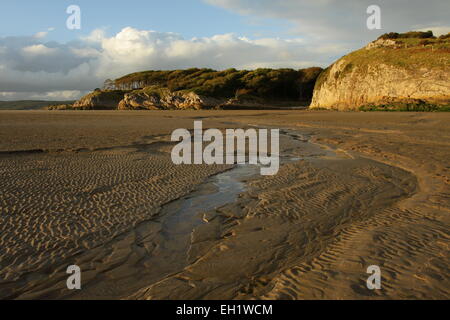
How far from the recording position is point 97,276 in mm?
3234

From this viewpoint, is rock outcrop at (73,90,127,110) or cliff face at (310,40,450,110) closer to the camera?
cliff face at (310,40,450,110)

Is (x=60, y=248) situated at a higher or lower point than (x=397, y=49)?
lower

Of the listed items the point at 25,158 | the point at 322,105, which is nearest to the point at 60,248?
the point at 25,158

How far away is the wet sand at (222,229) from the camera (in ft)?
10.0

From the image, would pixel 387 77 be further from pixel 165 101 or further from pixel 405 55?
pixel 165 101

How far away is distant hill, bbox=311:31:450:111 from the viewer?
2905 cm

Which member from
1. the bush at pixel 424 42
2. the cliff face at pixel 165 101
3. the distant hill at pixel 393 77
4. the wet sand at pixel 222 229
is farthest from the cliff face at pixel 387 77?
the wet sand at pixel 222 229

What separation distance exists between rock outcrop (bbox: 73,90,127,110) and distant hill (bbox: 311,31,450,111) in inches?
1764

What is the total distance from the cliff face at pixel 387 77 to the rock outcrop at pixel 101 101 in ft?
145

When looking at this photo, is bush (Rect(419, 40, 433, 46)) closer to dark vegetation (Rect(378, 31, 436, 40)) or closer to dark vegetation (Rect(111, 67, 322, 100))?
dark vegetation (Rect(378, 31, 436, 40))

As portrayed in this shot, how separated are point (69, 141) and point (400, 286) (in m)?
11.7

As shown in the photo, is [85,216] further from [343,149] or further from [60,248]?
[343,149]

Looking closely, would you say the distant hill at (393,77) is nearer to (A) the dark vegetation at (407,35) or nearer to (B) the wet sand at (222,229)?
(A) the dark vegetation at (407,35)

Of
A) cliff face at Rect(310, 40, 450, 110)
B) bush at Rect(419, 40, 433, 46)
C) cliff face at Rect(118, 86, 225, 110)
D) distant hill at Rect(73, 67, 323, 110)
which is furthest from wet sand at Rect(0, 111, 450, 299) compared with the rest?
cliff face at Rect(118, 86, 225, 110)
